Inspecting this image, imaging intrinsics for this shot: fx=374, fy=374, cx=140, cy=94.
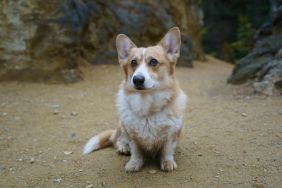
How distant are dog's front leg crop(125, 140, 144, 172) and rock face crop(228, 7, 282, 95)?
138 inches

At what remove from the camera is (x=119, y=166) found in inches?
171

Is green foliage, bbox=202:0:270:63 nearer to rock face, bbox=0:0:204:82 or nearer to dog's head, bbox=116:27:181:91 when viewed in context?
rock face, bbox=0:0:204:82

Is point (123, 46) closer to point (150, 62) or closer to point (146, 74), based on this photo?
point (150, 62)

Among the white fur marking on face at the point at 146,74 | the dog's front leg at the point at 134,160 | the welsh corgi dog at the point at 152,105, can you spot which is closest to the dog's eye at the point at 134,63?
the welsh corgi dog at the point at 152,105

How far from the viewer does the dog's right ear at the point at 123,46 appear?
4438 mm

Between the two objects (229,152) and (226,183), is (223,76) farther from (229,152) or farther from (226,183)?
(226,183)

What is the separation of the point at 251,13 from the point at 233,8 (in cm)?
90

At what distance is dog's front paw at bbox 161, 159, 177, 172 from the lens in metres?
4.09

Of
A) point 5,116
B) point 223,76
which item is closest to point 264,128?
point 5,116

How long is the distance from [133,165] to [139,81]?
3.21 ft

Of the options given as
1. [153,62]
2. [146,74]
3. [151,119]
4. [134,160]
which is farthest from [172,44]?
A: [134,160]

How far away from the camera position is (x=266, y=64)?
7.54 metres

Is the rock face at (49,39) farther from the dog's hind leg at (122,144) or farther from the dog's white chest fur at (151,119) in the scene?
the dog's white chest fur at (151,119)

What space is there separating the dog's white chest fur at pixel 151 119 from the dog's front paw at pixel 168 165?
207mm
